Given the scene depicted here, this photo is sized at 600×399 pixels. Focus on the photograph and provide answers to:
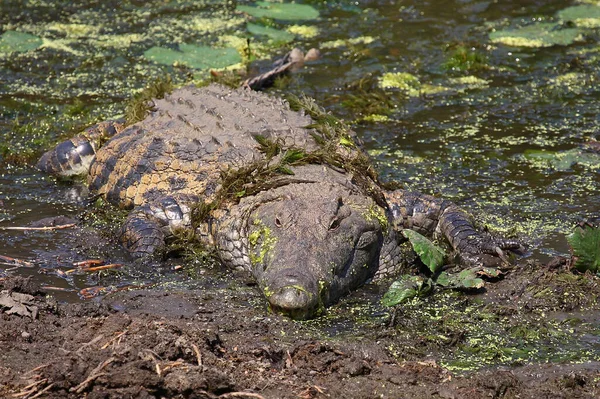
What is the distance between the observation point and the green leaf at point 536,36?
11.2m

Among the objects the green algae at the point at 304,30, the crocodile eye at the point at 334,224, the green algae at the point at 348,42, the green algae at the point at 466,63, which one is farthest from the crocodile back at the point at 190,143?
the green algae at the point at 304,30

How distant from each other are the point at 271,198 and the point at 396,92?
13.5 feet

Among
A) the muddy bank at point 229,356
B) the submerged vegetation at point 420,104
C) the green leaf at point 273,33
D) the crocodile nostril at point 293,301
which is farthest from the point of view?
the green leaf at point 273,33

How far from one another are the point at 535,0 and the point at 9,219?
8605 millimetres

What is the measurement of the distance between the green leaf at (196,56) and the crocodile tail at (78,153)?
98.7 inches

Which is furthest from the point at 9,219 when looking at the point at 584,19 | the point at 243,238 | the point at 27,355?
the point at 584,19

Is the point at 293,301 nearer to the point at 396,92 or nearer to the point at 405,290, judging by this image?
the point at 405,290

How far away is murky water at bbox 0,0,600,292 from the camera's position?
7.38 metres

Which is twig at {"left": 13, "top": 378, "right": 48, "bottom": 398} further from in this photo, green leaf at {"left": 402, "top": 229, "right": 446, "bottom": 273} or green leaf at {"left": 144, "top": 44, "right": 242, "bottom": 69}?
green leaf at {"left": 144, "top": 44, "right": 242, "bottom": 69}

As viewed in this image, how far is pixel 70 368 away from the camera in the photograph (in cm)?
→ 390

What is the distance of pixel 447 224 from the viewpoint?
6641 mm

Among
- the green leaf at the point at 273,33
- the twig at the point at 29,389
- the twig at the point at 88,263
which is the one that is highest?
the twig at the point at 29,389

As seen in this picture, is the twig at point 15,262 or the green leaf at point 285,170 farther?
the green leaf at point 285,170

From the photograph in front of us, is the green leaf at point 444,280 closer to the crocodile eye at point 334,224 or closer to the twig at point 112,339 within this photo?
the crocodile eye at point 334,224
